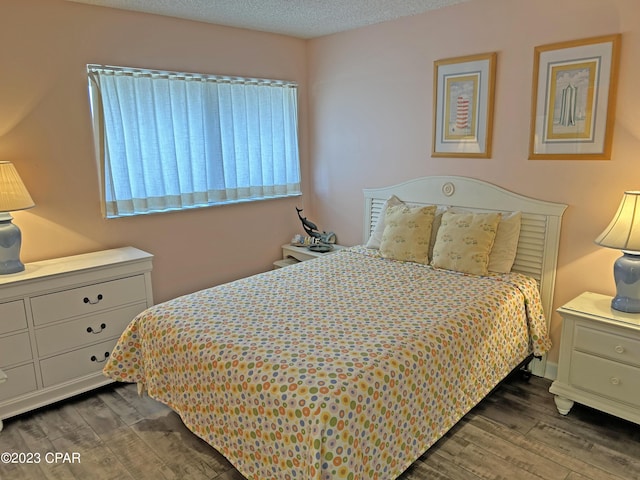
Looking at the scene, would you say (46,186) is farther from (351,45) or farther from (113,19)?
(351,45)

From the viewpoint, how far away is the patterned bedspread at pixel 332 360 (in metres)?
1.71

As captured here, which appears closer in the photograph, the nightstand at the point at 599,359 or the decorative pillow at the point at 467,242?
the nightstand at the point at 599,359

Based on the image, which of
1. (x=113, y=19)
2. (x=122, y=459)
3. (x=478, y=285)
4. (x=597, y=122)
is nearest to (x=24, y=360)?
(x=122, y=459)

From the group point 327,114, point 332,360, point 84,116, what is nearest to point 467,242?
point 332,360

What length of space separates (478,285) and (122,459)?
2114 mm

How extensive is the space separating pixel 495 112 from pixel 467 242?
0.90 metres

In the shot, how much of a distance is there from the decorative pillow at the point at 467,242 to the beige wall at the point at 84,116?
177 cm

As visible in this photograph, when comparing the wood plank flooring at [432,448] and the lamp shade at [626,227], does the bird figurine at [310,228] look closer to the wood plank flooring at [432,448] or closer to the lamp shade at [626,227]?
the wood plank flooring at [432,448]

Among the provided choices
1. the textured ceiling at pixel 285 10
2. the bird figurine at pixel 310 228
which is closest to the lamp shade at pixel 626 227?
the textured ceiling at pixel 285 10

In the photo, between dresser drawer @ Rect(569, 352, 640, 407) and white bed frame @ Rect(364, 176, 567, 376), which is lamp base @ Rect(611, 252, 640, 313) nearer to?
dresser drawer @ Rect(569, 352, 640, 407)

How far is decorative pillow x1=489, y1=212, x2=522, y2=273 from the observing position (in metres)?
2.90

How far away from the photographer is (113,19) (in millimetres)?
3062

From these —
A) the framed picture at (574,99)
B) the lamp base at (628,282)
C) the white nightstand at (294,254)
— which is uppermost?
the framed picture at (574,99)

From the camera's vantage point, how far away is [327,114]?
4.16 metres
